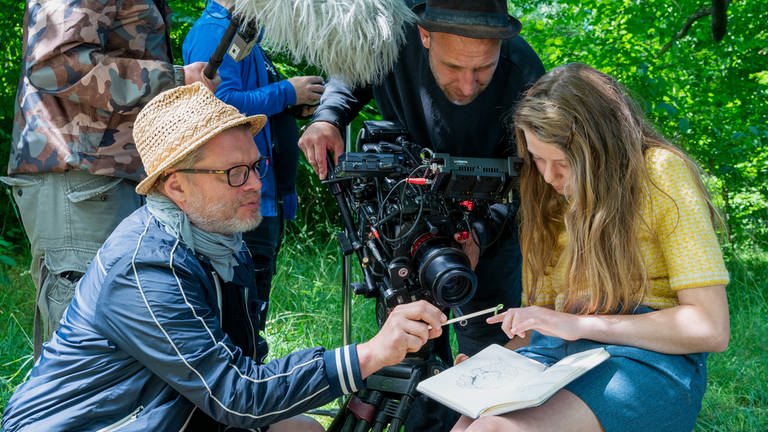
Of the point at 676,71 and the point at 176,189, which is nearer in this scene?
the point at 176,189

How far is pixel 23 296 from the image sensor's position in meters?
4.76

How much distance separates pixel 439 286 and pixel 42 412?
1.03m

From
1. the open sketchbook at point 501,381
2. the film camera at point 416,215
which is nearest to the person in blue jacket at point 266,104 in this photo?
the film camera at point 416,215

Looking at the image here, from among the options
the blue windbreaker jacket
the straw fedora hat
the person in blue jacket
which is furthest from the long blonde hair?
the person in blue jacket

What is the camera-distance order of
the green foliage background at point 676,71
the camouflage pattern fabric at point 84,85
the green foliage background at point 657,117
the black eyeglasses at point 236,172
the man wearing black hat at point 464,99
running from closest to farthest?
the black eyeglasses at point 236,172
the man wearing black hat at point 464,99
the camouflage pattern fabric at point 84,85
the green foliage background at point 657,117
the green foliage background at point 676,71

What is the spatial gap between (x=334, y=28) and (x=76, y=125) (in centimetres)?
98

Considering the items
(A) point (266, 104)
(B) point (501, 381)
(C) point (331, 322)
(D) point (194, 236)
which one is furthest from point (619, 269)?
(C) point (331, 322)

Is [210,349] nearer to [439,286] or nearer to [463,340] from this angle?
[439,286]

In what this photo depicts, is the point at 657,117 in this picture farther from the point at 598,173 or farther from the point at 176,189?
the point at 176,189

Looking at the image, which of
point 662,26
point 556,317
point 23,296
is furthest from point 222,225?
point 662,26

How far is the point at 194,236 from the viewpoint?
2.06m

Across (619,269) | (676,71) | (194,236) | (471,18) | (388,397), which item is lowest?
(388,397)

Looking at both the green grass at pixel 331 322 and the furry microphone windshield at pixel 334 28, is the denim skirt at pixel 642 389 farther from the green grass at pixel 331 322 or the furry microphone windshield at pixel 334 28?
the green grass at pixel 331 322

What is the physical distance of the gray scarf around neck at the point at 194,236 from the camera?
6.67 feet
